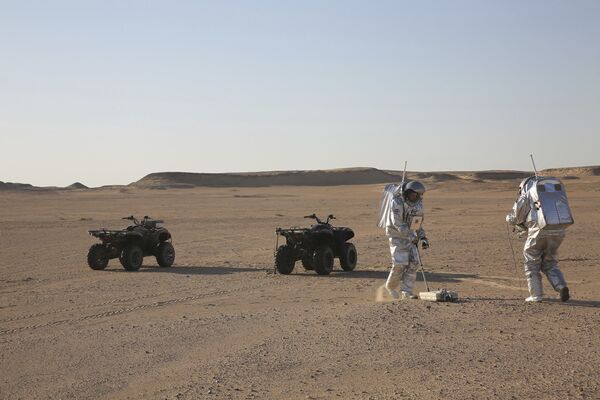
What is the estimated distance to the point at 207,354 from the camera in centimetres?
942

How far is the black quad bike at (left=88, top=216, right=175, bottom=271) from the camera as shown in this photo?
62.9 feet

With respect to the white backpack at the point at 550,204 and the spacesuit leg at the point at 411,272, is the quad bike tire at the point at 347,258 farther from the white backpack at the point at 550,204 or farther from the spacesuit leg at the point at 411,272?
the white backpack at the point at 550,204

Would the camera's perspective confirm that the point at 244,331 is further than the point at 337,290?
No

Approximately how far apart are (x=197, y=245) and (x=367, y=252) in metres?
6.31

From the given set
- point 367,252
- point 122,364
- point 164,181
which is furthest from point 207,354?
point 164,181

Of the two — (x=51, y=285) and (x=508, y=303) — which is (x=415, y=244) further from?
(x=51, y=285)

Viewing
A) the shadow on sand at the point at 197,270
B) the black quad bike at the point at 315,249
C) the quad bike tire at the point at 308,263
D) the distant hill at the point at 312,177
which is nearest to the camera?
the black quad bike at the point at 315,249

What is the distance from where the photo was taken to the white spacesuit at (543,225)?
1192cm

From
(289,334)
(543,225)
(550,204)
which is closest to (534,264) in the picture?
(543,225)

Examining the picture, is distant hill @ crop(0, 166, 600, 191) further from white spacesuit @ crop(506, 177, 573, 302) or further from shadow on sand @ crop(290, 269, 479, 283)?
white spacesuit @ crop(506, 177, 573, 302)

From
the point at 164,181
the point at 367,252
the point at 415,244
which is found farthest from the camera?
the point at 164,181

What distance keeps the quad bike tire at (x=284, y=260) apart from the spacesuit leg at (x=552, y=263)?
268 inches

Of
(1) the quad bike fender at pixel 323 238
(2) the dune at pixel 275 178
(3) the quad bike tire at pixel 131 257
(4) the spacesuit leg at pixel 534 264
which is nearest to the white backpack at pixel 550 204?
(4) the spacesuit leg at pixel 534 264

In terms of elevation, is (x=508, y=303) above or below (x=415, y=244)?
below
